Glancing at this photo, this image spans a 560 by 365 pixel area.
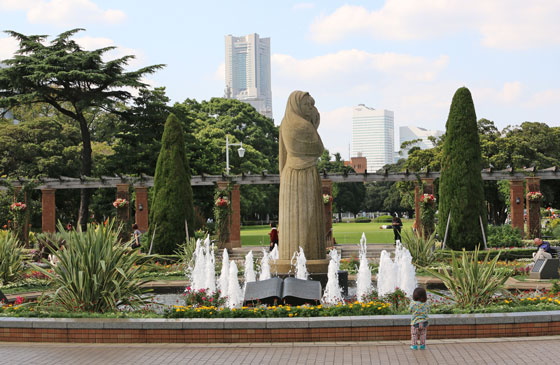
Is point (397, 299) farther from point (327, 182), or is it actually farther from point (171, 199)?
point (327, 182)

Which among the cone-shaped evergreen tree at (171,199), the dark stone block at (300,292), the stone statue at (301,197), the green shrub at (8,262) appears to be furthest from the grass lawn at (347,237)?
the green shrub at (8,262)

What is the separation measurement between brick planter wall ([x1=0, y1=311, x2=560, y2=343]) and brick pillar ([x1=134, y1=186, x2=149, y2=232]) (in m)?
18.8

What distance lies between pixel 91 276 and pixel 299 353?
151 inches

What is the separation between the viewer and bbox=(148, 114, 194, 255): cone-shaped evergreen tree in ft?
64.6

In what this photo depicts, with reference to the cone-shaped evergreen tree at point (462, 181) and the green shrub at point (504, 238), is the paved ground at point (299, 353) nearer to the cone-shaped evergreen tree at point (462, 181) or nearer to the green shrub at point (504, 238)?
the cone-shaped evergreen tree at point (462, 181)

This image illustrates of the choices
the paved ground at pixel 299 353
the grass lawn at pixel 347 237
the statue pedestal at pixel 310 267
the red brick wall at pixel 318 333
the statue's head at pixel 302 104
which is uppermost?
the statue's head at pixel 302 104

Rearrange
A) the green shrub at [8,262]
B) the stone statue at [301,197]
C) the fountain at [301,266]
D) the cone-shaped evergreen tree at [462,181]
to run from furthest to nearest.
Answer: the cone-shaped evergreen tree at [462,181] < the green shrub at [8,262] < the stone statue at [301,197] < the fountain at [301,266]

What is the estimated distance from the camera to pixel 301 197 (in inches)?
468

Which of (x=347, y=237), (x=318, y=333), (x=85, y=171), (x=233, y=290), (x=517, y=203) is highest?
(x=85, y=171)

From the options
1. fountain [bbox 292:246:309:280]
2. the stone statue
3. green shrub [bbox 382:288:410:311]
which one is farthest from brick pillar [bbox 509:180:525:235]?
green shrub [bbox 382:288:410:311]

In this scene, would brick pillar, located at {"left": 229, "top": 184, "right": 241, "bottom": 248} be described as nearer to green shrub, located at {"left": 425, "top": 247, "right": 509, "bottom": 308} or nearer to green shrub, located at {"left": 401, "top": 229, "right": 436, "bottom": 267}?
green shrub, located at {"left": 401, "top": 229, "right": 436, "bottom": 267}

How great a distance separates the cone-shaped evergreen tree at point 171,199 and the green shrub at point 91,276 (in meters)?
9.77

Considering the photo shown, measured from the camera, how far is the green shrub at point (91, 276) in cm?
935

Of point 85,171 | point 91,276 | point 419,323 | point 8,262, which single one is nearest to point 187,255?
point 8,262
